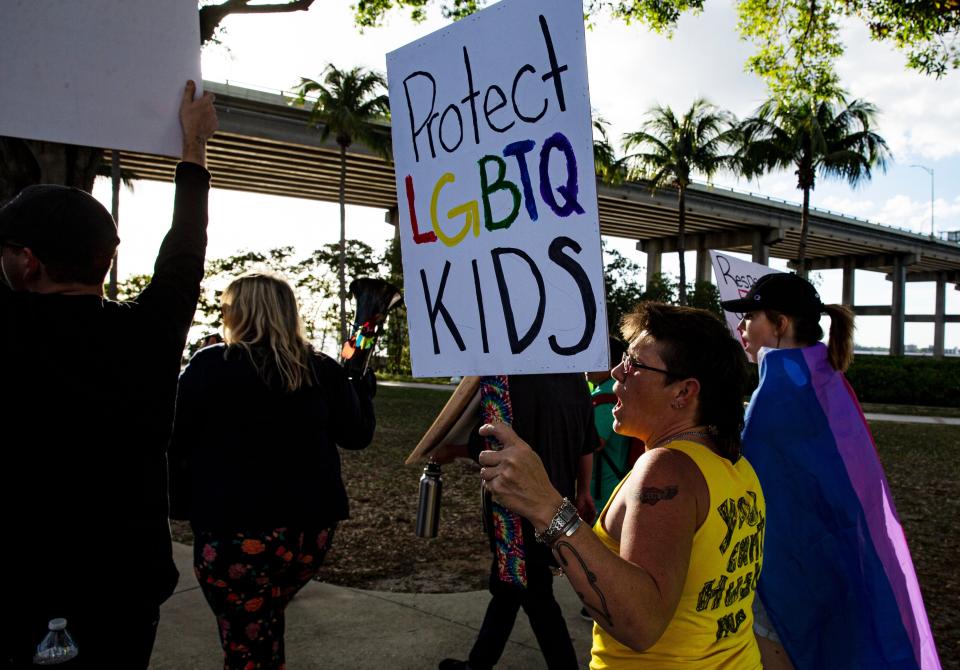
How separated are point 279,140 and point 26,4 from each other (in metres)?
33.8

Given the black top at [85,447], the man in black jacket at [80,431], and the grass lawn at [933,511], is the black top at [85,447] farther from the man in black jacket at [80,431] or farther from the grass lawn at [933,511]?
the grass lawn at [933,511]

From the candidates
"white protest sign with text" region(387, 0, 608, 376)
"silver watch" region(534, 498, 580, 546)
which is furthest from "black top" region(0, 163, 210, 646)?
"silver watch" region(534, 498, 580, 546)

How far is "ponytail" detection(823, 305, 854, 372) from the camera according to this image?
9.65ft

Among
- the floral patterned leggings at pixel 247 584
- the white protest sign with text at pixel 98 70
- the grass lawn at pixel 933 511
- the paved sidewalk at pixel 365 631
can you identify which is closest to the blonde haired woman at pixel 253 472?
the floral patterned leggings at pixel 247 584

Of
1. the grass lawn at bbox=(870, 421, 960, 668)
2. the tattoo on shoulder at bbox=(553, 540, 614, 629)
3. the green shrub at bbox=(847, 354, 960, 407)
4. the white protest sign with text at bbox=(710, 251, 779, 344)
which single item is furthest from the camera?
the green shrub at bbox=(847, 354, 960, 407)

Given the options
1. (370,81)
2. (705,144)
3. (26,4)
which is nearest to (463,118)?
(26,4)

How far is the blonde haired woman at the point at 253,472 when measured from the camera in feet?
8.59

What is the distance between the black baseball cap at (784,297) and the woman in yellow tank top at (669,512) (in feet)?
3.34

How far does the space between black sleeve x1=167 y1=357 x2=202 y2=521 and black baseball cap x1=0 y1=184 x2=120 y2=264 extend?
955 mm

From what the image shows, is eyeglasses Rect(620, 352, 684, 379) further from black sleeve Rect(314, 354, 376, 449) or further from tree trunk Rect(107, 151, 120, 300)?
tree trunk Rect(107, 151, 120, 300)

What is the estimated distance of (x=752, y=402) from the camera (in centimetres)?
277

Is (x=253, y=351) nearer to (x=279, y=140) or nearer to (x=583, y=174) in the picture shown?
(x=583, y=174)

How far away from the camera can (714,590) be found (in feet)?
5.55

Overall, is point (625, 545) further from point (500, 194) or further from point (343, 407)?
point (343, 407)
